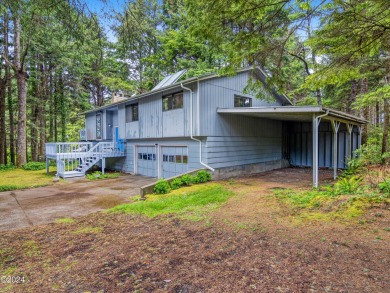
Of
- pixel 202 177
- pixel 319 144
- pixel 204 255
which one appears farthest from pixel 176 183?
pixel 319 144

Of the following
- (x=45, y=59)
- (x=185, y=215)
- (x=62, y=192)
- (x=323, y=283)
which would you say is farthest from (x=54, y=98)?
(x=323, y=283)

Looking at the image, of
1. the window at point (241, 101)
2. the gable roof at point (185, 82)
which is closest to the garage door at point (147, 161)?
the gable roof at point (185, 82)

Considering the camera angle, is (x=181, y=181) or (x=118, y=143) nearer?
(x=181, y=181)

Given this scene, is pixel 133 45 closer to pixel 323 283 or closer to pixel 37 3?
pixel 37 3

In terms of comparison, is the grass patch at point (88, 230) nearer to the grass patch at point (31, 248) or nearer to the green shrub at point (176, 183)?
the grass patch at point (31, 248)

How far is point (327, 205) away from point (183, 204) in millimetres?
3589

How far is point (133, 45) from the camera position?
5.48m

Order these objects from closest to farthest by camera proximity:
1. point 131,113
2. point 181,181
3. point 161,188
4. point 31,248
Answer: point 31,248 < point 161,188 < point 181,181 < point 131,113

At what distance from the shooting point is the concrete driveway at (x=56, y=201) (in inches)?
229

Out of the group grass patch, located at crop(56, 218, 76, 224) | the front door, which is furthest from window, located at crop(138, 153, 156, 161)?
grass patch, located at crop(56, 218, 76, 224)

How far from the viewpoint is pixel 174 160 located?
11344mm

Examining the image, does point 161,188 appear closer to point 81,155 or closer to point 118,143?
point 81,155

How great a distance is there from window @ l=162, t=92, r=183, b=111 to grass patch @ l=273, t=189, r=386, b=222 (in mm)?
6096

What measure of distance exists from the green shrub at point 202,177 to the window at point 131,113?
576 centimetres
